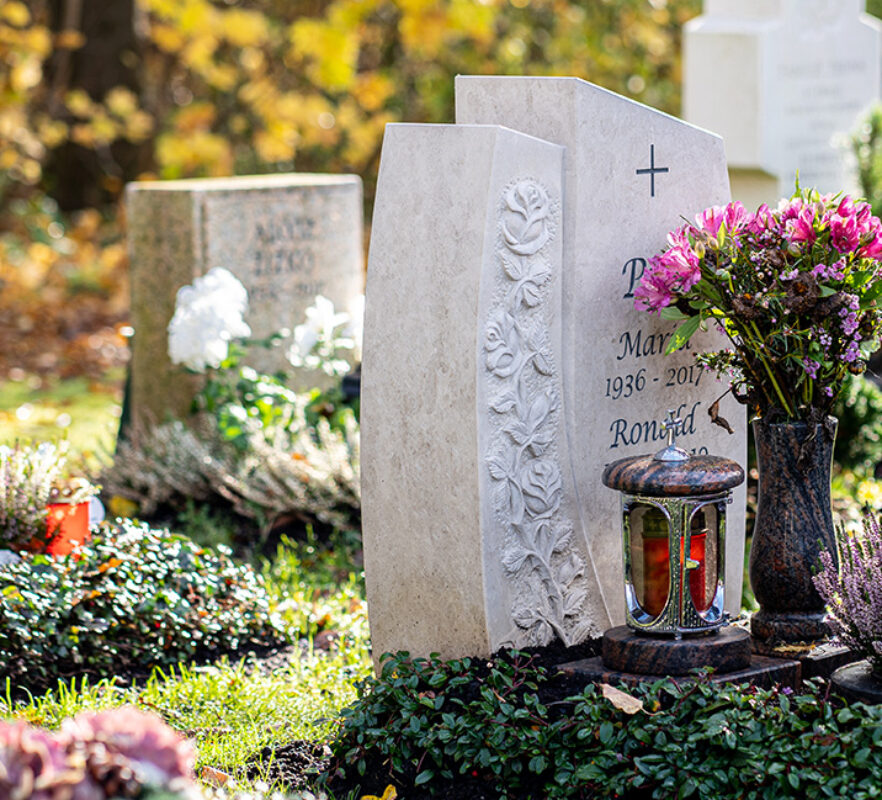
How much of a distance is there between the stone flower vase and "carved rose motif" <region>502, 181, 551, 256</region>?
87 centimetres

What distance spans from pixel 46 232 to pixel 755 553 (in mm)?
12092

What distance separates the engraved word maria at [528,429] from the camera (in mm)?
3578

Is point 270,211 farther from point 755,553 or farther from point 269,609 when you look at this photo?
point 755,553

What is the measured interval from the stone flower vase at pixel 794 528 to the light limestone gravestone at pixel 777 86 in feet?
16.2

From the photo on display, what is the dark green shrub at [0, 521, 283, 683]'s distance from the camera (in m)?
4.05

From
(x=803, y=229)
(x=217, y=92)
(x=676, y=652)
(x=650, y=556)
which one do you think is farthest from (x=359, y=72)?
(x=676, y=652)

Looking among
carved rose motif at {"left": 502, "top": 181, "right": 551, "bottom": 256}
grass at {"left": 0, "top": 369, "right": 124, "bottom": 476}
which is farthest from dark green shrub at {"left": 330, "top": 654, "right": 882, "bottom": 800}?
grass at {"left": 0, "top": 369, "right": 124, "bottom": 476}

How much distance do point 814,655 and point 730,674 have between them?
1.19ft

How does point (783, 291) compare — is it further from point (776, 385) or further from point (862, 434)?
point (862, 434)

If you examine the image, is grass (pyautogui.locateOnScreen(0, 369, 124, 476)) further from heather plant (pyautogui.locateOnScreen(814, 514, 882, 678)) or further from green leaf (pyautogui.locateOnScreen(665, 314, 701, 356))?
heather plant (pyautogui.locateOnScreen(814, 514, 882, 678))

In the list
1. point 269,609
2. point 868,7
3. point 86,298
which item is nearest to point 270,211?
point 269,609

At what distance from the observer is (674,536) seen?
3377 mm

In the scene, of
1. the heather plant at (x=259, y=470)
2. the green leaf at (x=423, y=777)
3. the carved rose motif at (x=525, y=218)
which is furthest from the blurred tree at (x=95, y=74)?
the green leaf at (x=423, y=777)

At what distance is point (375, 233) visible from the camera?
3732 millimetres
